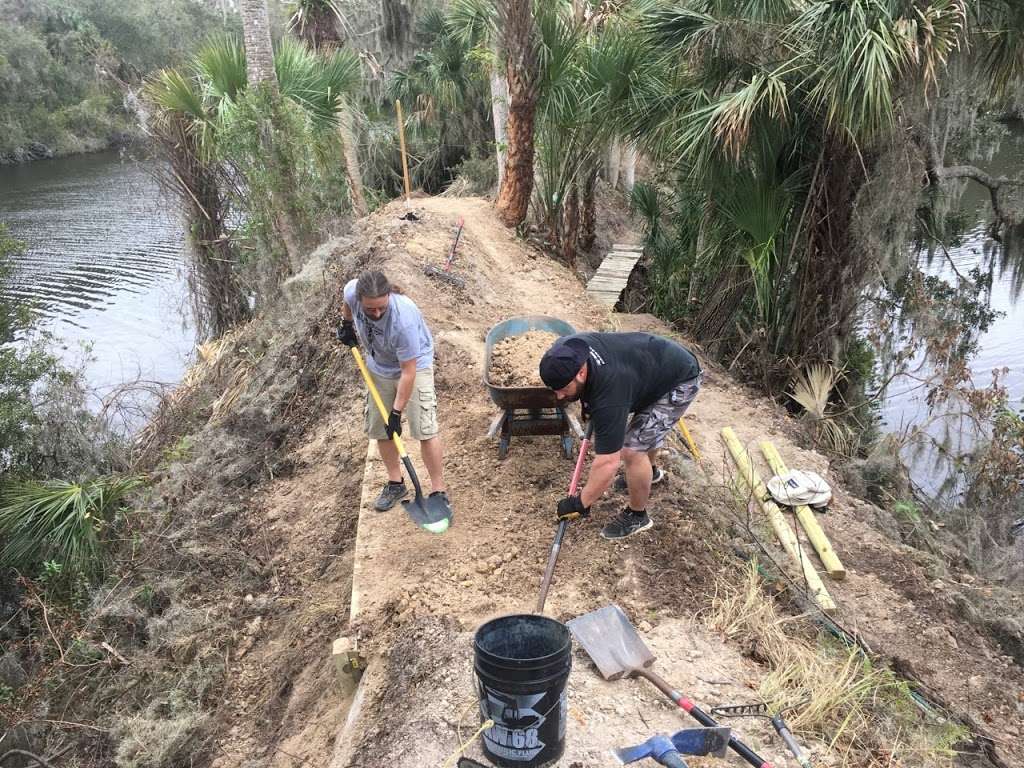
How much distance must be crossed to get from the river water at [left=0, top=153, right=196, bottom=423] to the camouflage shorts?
9389mm

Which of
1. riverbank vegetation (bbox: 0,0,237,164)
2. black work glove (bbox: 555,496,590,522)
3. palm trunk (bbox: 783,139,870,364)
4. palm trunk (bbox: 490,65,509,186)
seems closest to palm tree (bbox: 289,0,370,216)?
palm trunk (bbox: 490,65,509,186)

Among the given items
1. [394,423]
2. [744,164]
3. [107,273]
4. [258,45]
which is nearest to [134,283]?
[107,273]

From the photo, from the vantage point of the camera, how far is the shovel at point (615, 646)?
144 inches

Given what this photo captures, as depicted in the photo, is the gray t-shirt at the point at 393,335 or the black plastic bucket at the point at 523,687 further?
the gray t-shirt at the point at 393,335

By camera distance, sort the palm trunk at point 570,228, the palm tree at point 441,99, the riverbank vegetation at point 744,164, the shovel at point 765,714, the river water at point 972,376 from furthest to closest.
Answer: the palm tree at point 441,99
the palm trunk at point 570,228
the river water at point 972,376
the riverbank vegetation at point 744,164
the shovel at point 765,714

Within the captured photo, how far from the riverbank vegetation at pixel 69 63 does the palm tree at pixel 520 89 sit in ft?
94.1

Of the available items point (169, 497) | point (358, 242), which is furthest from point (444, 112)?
→ point (169, 497)

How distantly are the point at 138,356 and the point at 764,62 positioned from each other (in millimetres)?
13296

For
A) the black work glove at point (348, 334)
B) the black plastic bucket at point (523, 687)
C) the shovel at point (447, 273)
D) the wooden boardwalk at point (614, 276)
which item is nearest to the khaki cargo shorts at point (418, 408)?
the black work glove at point (348, 334)

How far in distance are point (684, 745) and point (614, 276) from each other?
35.3ft

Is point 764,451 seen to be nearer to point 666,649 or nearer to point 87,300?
point 666,649

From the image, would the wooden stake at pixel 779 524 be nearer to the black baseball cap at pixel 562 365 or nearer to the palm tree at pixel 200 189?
the black baseball cap at pixel 562 365

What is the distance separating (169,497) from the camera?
720 centimetres

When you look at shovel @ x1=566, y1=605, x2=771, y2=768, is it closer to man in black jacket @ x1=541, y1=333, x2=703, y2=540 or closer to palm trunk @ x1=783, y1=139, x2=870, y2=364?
man in black jacket @ x1=541, y1=333, x2=703, y2=540
